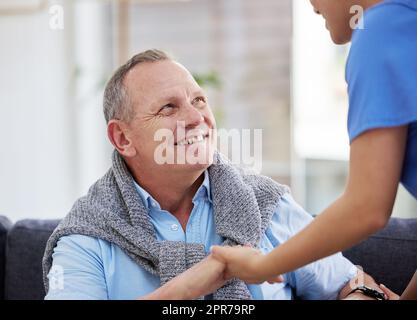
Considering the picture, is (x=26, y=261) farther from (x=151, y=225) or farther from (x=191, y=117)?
(x=191, y=117)

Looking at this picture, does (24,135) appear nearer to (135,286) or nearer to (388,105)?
(135,286)

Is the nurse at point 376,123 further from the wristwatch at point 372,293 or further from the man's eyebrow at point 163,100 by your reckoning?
the man's eyebrow at point 163,100

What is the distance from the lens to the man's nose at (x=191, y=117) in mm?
1670

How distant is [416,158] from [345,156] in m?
3.05

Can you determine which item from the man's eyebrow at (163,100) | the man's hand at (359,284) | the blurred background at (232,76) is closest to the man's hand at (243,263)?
the man's hand at (359,284)

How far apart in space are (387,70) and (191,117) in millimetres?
763

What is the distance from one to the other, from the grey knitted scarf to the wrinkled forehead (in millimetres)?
198

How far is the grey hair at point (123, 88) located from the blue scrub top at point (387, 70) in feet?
2.71

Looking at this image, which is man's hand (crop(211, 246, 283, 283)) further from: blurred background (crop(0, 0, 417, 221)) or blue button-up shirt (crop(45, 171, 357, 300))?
blurred background (crop(0, 0, 417, 221))

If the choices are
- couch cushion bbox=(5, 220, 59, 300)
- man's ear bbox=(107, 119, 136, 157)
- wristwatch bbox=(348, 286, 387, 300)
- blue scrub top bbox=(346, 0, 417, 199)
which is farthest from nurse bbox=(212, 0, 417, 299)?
couch cushion bbox=(5, 220, 59, 300)

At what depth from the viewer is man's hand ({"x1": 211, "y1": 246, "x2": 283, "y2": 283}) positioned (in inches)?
43.7

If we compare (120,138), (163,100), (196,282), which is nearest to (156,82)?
(163,100)
